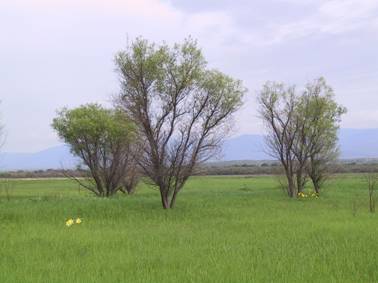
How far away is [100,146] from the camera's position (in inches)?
1471

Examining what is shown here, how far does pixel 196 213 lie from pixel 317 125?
16342 millimetres

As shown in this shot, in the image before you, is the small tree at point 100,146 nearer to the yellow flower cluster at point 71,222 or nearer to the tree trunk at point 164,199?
the tree trunk at point 164,199

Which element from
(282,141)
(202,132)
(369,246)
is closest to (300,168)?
(282,141)

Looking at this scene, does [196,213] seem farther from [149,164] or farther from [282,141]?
[282,141]

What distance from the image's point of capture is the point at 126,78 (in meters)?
26.2

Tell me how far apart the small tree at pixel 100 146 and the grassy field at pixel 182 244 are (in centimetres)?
1114

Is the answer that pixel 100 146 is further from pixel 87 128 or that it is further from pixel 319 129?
pixel 319 129

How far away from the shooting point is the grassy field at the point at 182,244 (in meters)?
10.3

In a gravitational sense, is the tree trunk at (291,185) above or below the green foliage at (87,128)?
below

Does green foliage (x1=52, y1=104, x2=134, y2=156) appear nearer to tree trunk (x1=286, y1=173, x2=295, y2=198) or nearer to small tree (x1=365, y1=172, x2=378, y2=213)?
tree trunk (x1=286, y1=173, x2=295, y2=198)

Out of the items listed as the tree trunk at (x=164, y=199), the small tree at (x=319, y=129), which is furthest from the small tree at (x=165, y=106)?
the small tree at (x=319, y=129)

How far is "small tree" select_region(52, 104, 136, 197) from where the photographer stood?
36625mm

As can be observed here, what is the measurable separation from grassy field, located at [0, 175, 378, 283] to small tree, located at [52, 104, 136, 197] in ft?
36.5

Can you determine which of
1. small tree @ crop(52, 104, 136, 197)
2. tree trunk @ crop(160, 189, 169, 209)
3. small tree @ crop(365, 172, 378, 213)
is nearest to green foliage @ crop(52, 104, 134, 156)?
small tree @ crop(52, 104, 136, 197)
